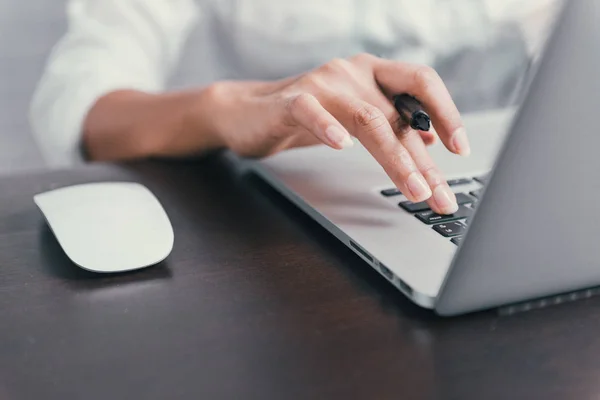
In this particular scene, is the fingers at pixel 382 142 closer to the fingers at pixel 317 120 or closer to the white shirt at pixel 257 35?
the fingers at pixel 317 120

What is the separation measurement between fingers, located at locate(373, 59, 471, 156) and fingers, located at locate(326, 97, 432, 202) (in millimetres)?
48

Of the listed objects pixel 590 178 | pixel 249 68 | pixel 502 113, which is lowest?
pixel 249 68

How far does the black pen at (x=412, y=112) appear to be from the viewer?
19.1 inches

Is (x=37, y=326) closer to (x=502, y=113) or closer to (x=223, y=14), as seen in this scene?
(x=502, y=113)

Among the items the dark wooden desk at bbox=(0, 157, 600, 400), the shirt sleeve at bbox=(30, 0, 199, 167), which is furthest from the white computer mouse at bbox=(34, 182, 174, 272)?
the shirt sleeve at bbox=(30, 0, 199, 167)

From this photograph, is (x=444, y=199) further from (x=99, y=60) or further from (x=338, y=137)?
(x=99, y=60)

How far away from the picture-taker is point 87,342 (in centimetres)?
32

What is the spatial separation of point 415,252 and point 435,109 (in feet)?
0.50

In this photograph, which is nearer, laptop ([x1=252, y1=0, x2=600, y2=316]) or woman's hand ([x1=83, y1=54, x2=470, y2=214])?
laptop ([x1=252, y1=0, x2=600, y2=316])

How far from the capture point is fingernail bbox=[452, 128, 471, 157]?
1.61 feet

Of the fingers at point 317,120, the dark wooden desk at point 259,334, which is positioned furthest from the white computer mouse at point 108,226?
the fingers at point 317,120

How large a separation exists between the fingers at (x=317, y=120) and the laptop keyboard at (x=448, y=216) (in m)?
0.05

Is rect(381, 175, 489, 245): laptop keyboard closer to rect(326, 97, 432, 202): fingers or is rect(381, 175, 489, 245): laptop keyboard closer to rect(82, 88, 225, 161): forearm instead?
rect(326, 97, 432, 202): fingers

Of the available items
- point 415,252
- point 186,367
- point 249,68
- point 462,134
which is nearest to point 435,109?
point 462,134
